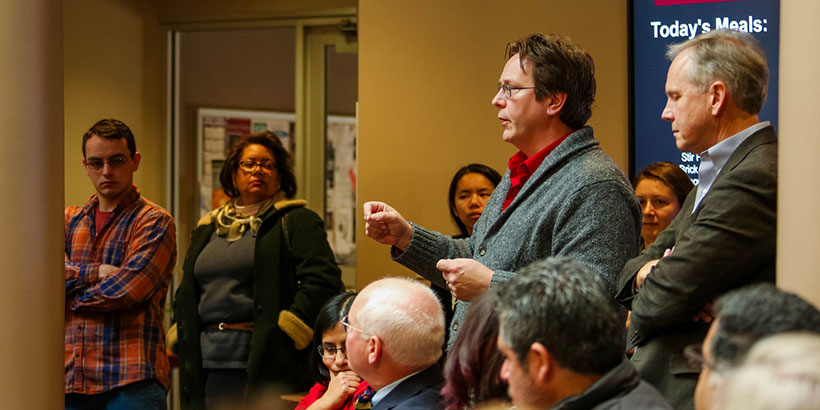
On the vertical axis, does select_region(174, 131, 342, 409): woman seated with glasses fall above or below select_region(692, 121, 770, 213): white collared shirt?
below

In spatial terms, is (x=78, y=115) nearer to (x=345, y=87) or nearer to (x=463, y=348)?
(x=345, y=87)

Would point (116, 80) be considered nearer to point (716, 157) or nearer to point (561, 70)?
point (561, 70)

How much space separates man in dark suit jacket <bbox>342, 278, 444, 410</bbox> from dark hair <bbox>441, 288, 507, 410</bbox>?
0.33 meters

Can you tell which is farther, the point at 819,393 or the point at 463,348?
the point at 463,348

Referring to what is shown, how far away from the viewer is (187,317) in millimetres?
3742

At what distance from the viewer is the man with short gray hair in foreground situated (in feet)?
4.63

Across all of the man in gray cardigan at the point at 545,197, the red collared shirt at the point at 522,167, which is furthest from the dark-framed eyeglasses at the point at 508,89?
the red collared shirt at the point at 522,167

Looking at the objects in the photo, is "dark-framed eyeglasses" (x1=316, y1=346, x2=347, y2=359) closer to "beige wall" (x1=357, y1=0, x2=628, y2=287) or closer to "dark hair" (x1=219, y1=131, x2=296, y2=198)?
"dark hair" (x1=219, y1=131, x2=296, y2=198)

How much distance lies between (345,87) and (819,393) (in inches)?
174

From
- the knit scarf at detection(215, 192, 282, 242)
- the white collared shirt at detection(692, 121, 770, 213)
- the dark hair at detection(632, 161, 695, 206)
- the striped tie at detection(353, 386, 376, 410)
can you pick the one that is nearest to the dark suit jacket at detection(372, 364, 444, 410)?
the striped tie at detection(353, 386, 376, 410)

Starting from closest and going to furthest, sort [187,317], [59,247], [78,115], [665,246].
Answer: [665,246], [59,247], [187,317], [78,115]

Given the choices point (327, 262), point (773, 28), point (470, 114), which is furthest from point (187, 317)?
point (773, 28)

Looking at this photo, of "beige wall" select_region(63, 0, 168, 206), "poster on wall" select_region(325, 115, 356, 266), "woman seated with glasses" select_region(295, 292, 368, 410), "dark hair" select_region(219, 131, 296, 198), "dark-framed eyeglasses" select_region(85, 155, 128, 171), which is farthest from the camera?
"poster on wall" select_region(325, 115, 356, 266)

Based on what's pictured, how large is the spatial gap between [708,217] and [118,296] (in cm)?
226
